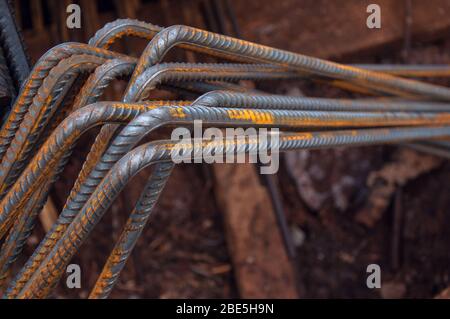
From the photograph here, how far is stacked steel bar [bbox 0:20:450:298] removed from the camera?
1.38 meters

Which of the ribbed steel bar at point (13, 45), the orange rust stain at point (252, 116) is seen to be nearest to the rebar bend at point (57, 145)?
the orange rust stain at point (252, 116)

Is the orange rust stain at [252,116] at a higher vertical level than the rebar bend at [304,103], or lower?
lower

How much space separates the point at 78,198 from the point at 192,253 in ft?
5.83

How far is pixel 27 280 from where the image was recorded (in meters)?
1.55

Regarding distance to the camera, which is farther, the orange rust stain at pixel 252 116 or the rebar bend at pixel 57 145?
the orange rust stain at pixel 252 116

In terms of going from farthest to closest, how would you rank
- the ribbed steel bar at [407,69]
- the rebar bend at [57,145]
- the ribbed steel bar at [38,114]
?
1. the ribbed steel bar at [407,69]
2. the ribbed steel bar at [38,114]
3. the rebar bend at [57,145]

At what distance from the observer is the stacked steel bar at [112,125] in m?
1.38

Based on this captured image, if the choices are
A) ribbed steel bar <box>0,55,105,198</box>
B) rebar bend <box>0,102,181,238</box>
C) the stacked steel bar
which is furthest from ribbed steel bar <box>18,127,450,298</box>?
ribbed steel bar <box>0,55,105,198</box>

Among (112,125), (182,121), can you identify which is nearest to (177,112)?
(182,121)

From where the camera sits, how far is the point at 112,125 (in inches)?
61.4

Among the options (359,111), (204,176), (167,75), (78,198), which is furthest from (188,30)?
(204,176)

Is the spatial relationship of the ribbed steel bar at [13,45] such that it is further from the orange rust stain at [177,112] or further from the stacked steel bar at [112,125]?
the orange rust stain at [177,112]

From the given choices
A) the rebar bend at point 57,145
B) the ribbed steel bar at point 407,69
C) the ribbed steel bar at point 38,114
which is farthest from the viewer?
the ribbed steel bar at point 407,69

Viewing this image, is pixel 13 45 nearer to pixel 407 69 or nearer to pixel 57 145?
pixel 57 145
